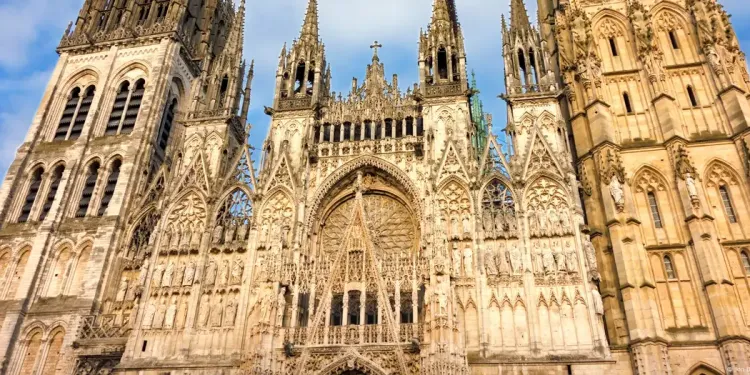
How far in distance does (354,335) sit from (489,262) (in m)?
5.39

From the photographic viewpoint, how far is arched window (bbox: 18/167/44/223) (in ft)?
87.0

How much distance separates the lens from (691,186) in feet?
65.9

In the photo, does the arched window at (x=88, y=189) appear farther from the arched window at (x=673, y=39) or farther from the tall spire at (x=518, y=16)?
the arched window at (x=673, y=39)

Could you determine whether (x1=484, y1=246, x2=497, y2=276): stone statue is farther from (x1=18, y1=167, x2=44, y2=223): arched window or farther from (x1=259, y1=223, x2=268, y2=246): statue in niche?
(x1=18, y1=167, x2=44, y2=223): arched window

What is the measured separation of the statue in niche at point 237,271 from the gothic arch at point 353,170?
283 cm

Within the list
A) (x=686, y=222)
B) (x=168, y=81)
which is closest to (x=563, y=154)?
(x=686, y=222)

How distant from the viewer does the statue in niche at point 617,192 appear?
806 inches

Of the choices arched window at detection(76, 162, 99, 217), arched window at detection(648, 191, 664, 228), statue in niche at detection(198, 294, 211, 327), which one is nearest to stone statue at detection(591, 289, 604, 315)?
arched window at detection(648, 191, 664, 228)

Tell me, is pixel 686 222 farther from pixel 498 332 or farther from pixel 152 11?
pixel 152 11

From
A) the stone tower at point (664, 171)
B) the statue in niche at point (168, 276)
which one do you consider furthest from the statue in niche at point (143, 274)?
the stone tower at point (664, 171)

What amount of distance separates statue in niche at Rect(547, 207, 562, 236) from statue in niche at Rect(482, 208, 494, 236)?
Answer: 2075mm

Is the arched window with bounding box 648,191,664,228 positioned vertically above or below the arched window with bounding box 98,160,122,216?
below

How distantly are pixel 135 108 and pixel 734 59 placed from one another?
90.5 ft

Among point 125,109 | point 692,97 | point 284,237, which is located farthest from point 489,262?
point 125,109
